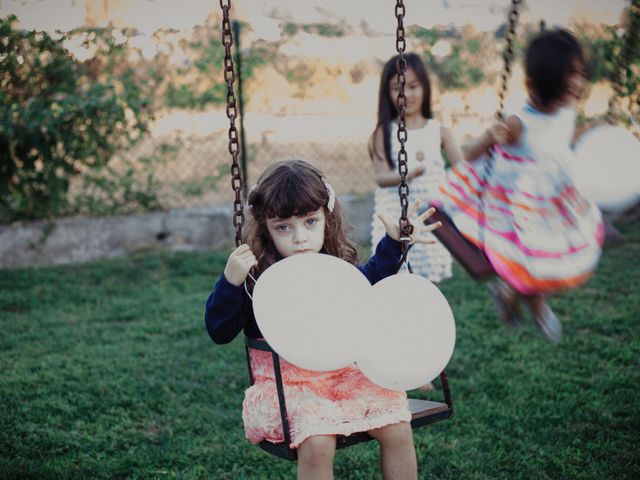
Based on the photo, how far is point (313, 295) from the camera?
195cm

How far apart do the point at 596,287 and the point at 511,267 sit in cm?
314

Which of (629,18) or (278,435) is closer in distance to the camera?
(278,435)

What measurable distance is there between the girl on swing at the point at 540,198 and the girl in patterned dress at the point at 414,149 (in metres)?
1.32

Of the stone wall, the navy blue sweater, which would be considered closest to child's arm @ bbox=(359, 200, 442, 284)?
the navy blue sweater

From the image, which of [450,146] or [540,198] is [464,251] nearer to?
[540,198]

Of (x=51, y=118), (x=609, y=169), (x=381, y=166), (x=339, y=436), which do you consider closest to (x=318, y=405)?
(x=339, y=436)

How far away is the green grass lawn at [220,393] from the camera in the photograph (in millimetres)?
3018

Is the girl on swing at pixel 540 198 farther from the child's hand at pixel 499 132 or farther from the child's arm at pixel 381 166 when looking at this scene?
the child's arm at pixel 381 166

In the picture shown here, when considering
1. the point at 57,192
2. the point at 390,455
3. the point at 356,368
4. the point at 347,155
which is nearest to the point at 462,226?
the point at 356,368

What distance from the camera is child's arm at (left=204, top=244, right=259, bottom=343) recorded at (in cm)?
218

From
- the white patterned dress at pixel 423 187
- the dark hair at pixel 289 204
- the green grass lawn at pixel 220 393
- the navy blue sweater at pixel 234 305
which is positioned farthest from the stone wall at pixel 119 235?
the navy blue sweater at pixel 234 305

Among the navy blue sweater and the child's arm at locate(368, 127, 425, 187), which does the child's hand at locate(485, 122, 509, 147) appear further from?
the child's arm at locate(368, 127, 425, 187)

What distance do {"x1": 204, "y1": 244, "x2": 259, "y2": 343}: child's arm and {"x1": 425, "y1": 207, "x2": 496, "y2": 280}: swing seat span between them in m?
0.83

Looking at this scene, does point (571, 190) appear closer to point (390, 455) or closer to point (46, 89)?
point (390, 455)
